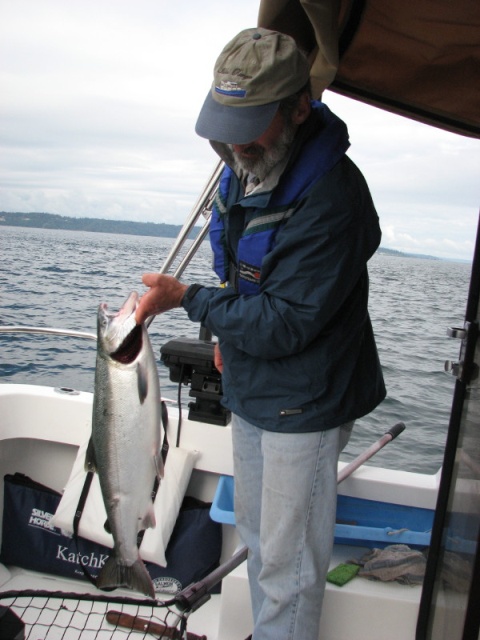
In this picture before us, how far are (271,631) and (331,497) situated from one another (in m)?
0.53

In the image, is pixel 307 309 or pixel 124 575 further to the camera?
pixel 124 575

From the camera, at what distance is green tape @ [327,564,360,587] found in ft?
9.41

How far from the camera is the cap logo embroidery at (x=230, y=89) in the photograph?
2.08m

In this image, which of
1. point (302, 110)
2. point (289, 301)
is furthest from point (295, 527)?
point (302, 110)

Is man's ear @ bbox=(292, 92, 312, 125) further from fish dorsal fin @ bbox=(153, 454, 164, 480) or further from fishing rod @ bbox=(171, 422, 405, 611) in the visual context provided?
fishing rod @ bbox=(171, 422, 405, 611)

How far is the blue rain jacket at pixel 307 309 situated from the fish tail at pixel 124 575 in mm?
743

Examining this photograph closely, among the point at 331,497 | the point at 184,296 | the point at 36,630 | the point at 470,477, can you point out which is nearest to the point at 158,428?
the point at 184,296

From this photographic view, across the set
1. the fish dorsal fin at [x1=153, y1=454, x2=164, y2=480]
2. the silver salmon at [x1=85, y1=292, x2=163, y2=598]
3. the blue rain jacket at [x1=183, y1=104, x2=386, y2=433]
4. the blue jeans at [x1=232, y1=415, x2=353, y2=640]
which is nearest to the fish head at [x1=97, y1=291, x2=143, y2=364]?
the silver salmon at [x1=85, y1=292, x2=163, y2=598]

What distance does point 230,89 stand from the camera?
2107mm

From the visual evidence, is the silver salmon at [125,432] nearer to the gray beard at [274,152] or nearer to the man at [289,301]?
the man at [289,301]

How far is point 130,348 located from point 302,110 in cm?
102

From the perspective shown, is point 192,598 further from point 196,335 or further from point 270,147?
point 196,335

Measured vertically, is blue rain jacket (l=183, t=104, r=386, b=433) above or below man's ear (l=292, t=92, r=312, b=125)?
below

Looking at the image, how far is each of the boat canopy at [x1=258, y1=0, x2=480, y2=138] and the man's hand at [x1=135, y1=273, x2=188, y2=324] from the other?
42.4 inches
